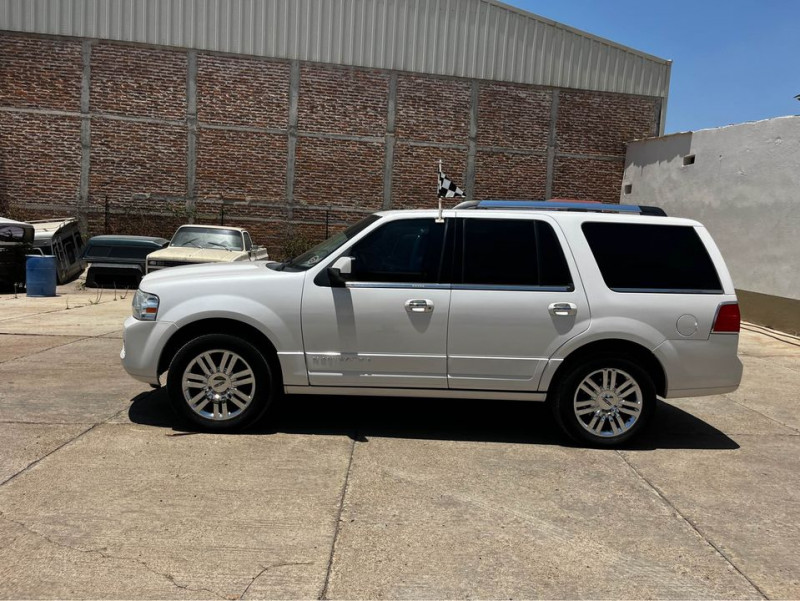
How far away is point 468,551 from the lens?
3332 millimetres

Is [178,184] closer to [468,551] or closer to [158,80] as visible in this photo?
[158,80]

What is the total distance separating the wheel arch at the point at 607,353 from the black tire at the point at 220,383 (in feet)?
7.53

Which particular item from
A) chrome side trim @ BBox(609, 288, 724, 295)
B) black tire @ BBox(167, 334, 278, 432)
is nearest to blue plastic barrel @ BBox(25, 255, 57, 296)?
black tire @ BBox(167, 334, 278, 432)

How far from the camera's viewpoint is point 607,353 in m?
5.04

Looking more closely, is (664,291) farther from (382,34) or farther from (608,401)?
(382,34)

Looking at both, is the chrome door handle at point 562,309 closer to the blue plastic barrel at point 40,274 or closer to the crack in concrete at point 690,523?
the crack in concrete at point 690,523

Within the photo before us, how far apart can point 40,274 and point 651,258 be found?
13439mm

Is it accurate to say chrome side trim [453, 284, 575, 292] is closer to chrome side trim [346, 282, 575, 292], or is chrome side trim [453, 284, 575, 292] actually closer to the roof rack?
chrome side trim [346, 282, 575, 292]

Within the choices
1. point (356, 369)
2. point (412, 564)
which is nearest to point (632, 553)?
point (412, 564)

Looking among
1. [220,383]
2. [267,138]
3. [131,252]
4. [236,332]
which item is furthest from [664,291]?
[267,138]

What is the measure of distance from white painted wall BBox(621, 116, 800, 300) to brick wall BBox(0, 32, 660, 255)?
5079 mm

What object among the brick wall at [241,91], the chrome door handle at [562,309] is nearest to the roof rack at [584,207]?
the chrome door handle at [562,309]

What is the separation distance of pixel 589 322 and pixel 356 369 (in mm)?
1885

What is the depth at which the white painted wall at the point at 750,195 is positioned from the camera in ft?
38.4
